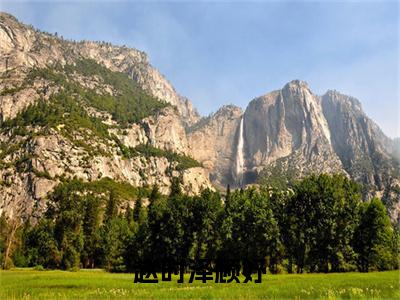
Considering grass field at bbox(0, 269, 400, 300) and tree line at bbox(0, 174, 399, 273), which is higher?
tree line at bbox(0, 174, 399, 273)

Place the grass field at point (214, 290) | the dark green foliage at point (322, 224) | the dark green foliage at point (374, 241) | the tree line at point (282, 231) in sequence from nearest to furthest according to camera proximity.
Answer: the grass field at point (214, 290)
the dark green foliage at point (322, 224)
the tree line at point (282, 231)
the dark green foliage at point (374, 241)

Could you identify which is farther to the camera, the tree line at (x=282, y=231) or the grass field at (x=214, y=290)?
the tree line at (x=282, y=231)

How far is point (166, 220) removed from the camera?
9875 cm

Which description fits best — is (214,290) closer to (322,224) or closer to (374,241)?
(322,224)

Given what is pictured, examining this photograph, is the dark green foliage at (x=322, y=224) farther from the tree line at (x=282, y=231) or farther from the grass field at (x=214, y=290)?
the grass field at (x=214, y=290)

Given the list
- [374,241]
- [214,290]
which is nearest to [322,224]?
[374,241]

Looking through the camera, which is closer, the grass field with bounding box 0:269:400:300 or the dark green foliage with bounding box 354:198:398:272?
the grass field with bounding box 0:269:400:300

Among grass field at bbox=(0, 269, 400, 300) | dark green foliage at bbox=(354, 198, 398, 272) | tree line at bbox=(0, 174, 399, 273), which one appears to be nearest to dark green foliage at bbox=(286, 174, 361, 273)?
tree line at bbox=(0, 174, 399, 273)

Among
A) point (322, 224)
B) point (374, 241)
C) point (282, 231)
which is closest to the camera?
point (322, 224)

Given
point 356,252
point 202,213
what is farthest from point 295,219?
point 202,213

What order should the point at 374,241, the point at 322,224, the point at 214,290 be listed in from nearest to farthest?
the point at 214,290 → the point at 322,224 → the point at 374,241

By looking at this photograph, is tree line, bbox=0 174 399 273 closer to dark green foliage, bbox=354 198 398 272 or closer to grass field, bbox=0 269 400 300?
dark green foliage, bbox=354 198 398 272

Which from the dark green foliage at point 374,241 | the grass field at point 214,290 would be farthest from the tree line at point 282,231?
the grass field at point 214,290

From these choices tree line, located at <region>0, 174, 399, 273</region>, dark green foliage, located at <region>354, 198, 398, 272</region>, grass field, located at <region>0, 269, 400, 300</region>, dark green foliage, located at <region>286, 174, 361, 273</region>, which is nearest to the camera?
grass field, located at <region>0, 269, 400, 300</region>
